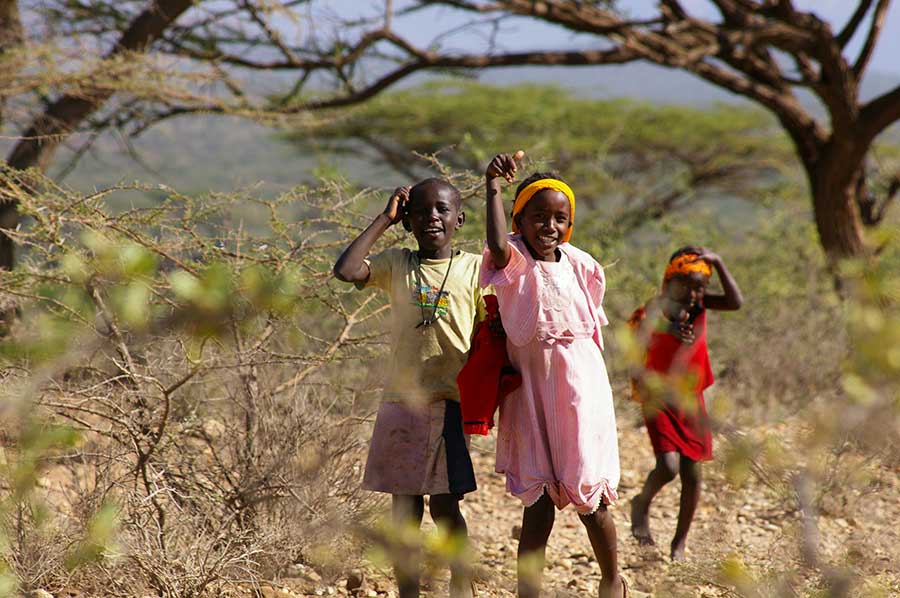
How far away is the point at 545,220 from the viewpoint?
2930 millimetres

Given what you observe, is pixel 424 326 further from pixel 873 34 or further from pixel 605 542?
pixel 873 34

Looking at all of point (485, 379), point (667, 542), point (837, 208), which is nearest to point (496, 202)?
point (485, 379)

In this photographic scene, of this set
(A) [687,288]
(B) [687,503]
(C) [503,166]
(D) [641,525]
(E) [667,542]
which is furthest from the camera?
(E) [667,542]

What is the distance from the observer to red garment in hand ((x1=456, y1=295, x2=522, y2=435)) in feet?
9.18

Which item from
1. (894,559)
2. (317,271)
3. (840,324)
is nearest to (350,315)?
(317,271)

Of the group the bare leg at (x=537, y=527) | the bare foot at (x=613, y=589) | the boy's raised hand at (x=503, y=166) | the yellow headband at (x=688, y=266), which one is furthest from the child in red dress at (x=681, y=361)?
the boy's raised hand at (x=503, y=166)

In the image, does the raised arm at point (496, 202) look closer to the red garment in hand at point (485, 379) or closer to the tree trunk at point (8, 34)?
the red garment in hand at point (485, 379)

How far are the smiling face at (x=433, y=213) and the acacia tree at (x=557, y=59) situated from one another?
14.6 ft

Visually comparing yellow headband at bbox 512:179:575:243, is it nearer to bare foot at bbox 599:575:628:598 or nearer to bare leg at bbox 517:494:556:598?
bare leg at bbox 517:494:556:598

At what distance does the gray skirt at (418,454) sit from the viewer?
2.91 m

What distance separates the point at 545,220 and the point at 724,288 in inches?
58.9

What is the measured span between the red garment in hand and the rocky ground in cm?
44

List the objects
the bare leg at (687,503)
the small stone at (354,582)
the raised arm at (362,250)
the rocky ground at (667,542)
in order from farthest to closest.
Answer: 1. the bare leg at (687,503)
2. the small stone at (354,582)
3. the raised arm at (362,250)
4. the rocky ground at (667,542)

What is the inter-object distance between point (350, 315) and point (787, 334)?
4.78 m
